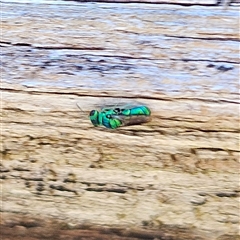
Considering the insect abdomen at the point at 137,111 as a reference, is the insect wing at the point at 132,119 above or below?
below

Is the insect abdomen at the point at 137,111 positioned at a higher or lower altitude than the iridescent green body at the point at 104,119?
higher

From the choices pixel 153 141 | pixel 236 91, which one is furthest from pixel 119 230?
pixel 236 91

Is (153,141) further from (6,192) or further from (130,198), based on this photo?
(6,192)

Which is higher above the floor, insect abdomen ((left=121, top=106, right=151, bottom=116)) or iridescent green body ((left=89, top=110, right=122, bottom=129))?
insect abdomen ((left=121, top=106, right=151, bottom=116))

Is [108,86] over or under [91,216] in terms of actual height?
over
